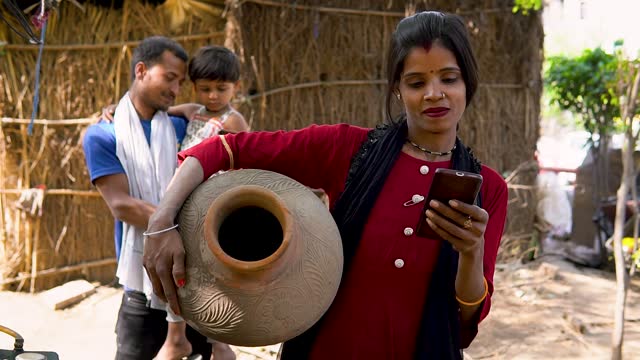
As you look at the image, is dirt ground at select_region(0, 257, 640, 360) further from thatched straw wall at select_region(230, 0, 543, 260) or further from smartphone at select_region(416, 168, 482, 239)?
smartphone at select_region(416, 168, 482, 239)

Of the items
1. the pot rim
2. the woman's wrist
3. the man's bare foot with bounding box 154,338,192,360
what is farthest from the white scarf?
the pot rim

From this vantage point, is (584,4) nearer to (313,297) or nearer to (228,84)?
(228,84)

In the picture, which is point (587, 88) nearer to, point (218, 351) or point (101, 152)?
point (218, 351)

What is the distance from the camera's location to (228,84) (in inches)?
118

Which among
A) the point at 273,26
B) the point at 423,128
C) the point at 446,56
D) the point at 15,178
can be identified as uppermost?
the point at 273,26

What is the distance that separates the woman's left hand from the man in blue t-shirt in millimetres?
1442

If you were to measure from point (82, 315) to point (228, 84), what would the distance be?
3368 mm

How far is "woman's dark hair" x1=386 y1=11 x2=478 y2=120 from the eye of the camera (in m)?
1.53

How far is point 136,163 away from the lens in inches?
103

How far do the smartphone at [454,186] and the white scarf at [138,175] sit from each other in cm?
160

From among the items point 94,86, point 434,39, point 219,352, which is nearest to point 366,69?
point 94,86

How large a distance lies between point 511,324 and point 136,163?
406cm

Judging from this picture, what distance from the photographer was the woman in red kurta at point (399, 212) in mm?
1521

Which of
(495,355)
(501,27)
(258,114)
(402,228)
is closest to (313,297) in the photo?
(402,228)
